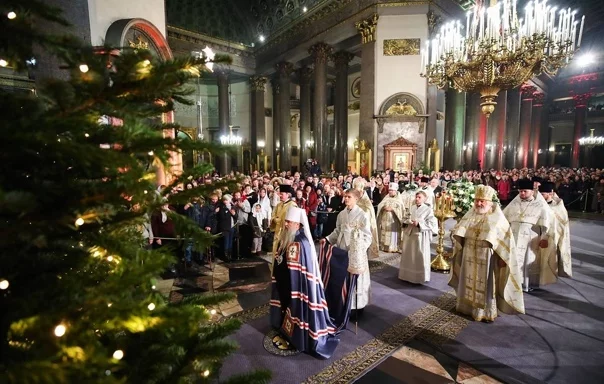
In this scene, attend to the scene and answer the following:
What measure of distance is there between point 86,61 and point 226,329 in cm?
115

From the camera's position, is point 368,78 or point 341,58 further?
point 341,58

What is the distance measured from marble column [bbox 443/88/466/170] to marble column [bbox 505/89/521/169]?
24.7 feet

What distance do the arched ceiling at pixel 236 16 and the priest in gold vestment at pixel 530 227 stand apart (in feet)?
59.6

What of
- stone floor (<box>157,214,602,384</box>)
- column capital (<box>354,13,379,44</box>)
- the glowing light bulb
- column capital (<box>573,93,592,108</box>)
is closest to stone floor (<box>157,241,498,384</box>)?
stone floor (<box>157,214,602,384</box>)

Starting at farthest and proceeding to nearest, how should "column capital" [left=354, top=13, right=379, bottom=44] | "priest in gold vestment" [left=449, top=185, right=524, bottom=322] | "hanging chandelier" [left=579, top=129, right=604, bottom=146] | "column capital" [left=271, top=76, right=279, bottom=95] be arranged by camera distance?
"hanging chandelier" [left=579, top=129, right=604, bottom=146] < "column capital" [left=271, top=76, right=279, bottom=95] < "column capital" [left=354, top=13, right=379, bottom=44] < "priest in gold vestment" [left=449, top=185, right=524, bottom=322]

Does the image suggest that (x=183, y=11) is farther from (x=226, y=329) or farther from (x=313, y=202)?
(x=226, y=329)

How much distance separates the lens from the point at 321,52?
1936 centimetres

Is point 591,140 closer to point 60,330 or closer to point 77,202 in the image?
point 77,202

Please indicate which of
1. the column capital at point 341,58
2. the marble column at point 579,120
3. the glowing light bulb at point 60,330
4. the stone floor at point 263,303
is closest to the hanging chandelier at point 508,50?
the stone floor at point 263,303

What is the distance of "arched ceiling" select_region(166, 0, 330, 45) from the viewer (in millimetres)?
21156

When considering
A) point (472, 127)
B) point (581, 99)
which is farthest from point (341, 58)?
point (581, 99)

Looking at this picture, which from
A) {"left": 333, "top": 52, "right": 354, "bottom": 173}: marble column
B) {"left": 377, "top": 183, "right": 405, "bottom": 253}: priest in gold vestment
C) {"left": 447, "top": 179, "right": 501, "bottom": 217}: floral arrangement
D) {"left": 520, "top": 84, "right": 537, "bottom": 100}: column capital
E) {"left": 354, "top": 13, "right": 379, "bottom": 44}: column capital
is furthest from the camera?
{"left": 520, "top": 84, "right": 537, "bottom": 100}: column capital

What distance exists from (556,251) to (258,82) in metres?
23.2

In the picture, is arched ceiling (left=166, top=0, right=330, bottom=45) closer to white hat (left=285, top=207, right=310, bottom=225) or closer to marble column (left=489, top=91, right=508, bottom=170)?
marble column (left=489, top=91, right=508, bottom=170)
